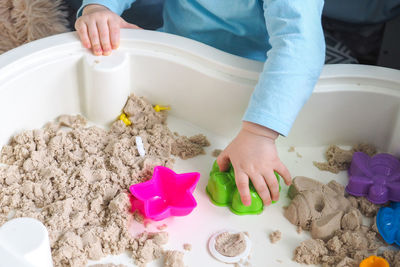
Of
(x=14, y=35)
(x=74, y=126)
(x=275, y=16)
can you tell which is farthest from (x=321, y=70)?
(x=14, y=35)

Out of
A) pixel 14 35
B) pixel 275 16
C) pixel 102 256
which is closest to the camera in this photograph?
pixel 102 256

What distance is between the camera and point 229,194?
70cm

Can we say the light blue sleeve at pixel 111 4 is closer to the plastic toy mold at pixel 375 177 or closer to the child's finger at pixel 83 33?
the child's finger at pixel 83 33

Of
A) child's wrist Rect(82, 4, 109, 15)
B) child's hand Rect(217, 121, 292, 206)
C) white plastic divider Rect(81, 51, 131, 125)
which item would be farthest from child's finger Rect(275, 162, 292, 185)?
child's wrist Rect(82, 4, 109, 15)

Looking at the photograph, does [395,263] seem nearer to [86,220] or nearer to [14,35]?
[86,220]

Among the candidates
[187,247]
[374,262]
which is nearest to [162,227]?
[187,247]

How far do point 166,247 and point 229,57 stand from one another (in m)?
0.28

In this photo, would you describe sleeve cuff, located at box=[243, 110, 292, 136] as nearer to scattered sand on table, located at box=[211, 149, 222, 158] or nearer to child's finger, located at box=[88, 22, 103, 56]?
scattered sand on table, located at box=[211, 149, 222, 158]

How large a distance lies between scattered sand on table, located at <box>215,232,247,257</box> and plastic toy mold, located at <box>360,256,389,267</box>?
0.14m

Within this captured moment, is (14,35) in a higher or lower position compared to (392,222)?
lower

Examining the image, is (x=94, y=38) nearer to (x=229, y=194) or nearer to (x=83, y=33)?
(x=83, y=33)

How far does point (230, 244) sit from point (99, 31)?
0.37 m

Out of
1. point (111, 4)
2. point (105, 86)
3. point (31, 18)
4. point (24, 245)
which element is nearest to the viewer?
point (24, 245)

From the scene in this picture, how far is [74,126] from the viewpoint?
0.78 metres
